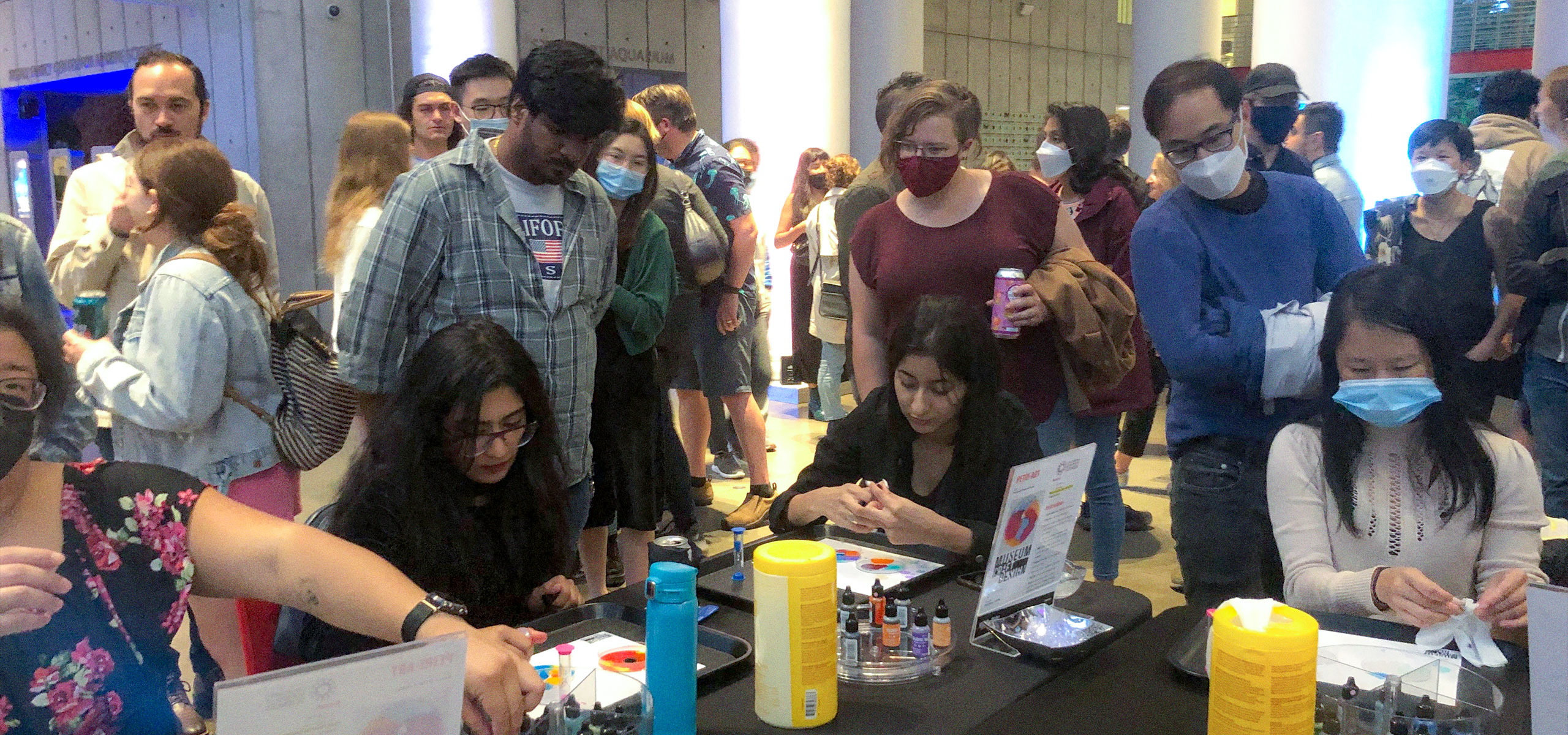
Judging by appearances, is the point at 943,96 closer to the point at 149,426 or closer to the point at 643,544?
the point at 643,544

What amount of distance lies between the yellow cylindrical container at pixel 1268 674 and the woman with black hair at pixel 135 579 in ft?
2.39

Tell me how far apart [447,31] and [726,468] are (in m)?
2.88

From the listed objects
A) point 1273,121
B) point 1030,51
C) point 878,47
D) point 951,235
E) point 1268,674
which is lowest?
point 1268,674

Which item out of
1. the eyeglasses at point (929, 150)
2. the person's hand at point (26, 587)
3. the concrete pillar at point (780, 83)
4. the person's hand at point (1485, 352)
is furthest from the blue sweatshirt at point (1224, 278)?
the concrete pillar at point (780, 83)

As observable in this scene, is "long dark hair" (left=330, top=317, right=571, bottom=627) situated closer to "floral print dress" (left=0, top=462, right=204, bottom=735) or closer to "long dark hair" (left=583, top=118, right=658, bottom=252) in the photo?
"floral print dress" (left=0, top=462, right=204, bottom=735)

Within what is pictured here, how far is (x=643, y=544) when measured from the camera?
10.4 feet

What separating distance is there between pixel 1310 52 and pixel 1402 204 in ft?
3.36

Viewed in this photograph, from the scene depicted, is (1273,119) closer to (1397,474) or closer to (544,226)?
(1397,474)

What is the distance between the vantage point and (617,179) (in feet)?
9.72

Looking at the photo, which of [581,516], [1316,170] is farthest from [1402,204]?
[581,516]

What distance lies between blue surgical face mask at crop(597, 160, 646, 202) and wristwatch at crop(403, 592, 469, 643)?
1.74 m

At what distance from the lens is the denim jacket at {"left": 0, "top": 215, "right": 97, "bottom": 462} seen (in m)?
2.25

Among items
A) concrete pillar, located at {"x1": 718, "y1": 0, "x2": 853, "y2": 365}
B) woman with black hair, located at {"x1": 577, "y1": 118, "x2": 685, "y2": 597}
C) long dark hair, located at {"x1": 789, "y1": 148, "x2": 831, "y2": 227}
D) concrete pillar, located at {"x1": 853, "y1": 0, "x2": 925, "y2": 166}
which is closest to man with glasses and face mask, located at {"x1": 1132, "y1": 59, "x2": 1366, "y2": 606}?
woman with black hair, located at {"x1": 577, "y1": 118, "x2": 685, "y2": 597}

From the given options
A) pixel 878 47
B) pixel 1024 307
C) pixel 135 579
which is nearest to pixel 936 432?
pixel 1024 307
